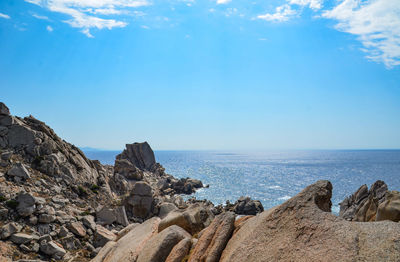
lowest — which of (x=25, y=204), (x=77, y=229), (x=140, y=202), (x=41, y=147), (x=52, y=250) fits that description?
(x=52, y=250)

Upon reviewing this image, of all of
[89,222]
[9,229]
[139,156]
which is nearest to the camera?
[9,229]

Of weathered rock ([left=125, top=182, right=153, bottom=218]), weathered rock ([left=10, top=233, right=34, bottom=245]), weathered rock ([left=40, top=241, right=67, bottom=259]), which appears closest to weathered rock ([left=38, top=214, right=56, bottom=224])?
weathered rock ([left=10, top=233, right=34, bottom=245])

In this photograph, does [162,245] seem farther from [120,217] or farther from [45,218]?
[120,217]

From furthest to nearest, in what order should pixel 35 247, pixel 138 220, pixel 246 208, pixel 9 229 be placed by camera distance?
pixel 246 208
pixel 138 220
pixel 9 229
pixel 35 247

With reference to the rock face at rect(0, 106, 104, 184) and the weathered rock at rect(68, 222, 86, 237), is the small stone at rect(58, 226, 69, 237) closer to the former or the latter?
the weathered rock at rect(68, 222, 86, 237)

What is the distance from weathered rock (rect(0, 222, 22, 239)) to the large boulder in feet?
321

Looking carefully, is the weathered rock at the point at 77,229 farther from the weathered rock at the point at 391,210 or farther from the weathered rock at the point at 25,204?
the weathered rock at the point at 391,210

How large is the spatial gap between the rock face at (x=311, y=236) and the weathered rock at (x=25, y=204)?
2396 cm

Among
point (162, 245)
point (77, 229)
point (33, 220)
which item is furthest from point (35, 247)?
point (162, 245)

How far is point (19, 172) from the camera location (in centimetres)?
3155

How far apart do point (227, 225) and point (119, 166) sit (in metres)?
58.0

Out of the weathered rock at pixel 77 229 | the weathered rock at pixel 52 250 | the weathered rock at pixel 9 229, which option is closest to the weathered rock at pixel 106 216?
the weathered rock at pixel 77 229

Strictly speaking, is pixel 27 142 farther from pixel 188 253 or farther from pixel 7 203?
pixel 188 253

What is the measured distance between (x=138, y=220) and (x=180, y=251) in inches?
1144
